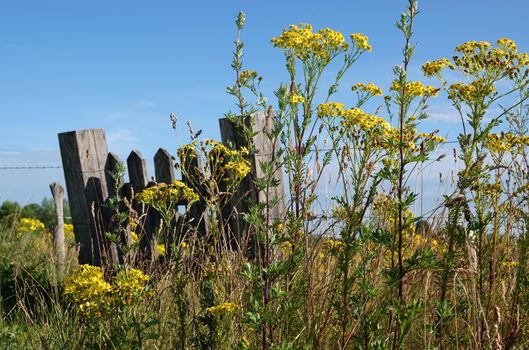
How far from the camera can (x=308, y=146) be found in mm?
3107

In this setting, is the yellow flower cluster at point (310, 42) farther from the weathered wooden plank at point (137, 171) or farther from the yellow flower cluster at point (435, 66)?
the weathered wooden plank at point (137, 171)

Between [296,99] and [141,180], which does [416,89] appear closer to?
[296,99]

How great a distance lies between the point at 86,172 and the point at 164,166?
3.69 feet

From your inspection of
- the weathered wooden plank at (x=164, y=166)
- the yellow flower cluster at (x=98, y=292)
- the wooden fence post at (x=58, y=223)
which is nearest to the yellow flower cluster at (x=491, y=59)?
the yellow flower cluster at (x=98, y=292)

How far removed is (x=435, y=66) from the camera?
3248mm

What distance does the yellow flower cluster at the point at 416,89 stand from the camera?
270 centimetres

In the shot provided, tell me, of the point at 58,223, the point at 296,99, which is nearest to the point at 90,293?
the point at 296,99

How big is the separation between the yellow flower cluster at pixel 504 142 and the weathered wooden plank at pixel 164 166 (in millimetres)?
3468

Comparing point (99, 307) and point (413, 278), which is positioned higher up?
point (99, 307)

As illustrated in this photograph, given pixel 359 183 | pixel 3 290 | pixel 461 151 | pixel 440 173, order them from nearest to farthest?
pixel 359 183
pixel 461 151
pixel 440 173
pixel 3 290

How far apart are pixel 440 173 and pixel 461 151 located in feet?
5.58

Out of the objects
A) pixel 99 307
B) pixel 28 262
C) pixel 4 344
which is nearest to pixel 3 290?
pixel 28 262

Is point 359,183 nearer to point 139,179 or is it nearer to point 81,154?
point 139,179

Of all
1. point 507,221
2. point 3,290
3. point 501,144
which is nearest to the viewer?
point 501,144
